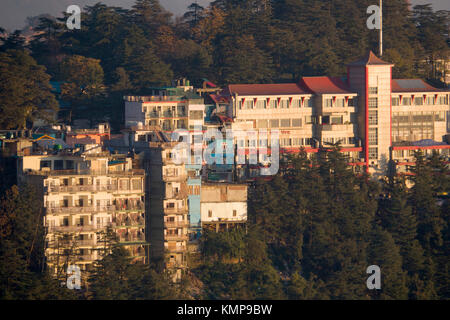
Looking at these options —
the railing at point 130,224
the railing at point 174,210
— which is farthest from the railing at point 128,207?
the railing at point 174,210

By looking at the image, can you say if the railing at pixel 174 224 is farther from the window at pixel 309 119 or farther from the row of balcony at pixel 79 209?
the window at pixel 309 119

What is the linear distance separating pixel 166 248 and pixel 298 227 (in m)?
7.19

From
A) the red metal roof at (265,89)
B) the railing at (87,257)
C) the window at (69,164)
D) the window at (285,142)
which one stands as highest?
the red metal roof at (265,89)

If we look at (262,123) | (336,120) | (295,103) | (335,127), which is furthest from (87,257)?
(336,120)

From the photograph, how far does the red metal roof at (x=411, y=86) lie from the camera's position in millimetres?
68688

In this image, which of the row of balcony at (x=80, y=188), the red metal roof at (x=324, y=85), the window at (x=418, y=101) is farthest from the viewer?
the window at (x=418, y=101)

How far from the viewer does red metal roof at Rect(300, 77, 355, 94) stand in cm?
6700

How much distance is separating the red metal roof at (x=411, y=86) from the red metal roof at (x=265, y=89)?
5.64 metres

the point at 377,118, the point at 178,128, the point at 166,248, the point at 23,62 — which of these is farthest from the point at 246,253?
the point at 23,62

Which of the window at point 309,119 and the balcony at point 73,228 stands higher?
the window at point 309,119

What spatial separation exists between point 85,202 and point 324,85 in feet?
67.4

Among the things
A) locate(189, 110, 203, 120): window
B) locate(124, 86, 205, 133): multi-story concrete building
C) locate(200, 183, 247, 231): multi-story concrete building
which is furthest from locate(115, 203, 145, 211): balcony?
locate(189, 110, 203, 120): window

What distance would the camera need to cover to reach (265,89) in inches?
2618
